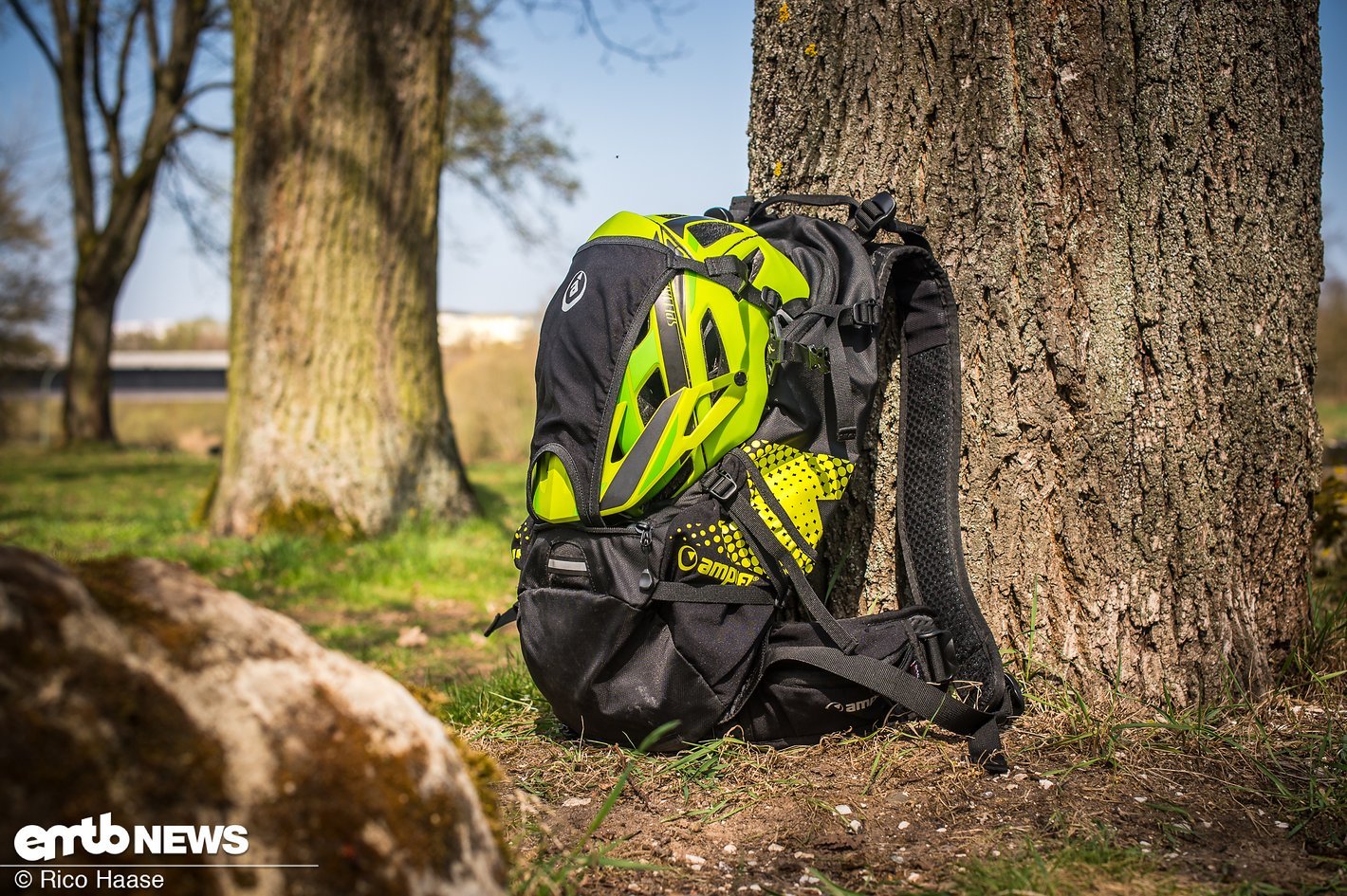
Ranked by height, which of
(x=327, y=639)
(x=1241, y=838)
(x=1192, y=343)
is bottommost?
(x=327, y=639)

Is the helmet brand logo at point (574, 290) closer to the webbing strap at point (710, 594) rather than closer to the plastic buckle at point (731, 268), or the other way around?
the plastic buckle at point (731, 268)

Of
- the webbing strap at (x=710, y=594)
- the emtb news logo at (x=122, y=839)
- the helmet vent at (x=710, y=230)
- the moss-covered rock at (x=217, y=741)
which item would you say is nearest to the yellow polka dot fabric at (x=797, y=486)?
the webbing strap at (x=710, y=594)

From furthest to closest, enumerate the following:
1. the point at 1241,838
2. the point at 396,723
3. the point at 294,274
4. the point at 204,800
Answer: the point at 294,274
the point at 1241,838
the point at 396,723
the point at 204,800

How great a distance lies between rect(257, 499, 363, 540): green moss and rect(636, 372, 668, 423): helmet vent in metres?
4.45

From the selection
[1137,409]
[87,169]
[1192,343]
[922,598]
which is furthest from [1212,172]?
[87,169]

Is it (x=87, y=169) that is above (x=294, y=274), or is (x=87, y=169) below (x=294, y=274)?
above

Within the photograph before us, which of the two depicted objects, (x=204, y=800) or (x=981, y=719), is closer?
(x=204, y=800)

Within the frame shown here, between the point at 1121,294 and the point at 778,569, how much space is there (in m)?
1.11

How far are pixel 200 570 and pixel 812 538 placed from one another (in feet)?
14.7

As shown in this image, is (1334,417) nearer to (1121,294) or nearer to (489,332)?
(489,332)

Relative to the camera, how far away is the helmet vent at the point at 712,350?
2.17m

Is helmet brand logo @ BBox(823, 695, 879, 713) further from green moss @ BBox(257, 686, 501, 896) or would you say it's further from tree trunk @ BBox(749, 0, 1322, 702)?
green moss @ BBox(257, 686, 501, 896)

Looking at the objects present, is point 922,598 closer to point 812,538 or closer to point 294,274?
point 812,538

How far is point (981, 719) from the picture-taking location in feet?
7.24
